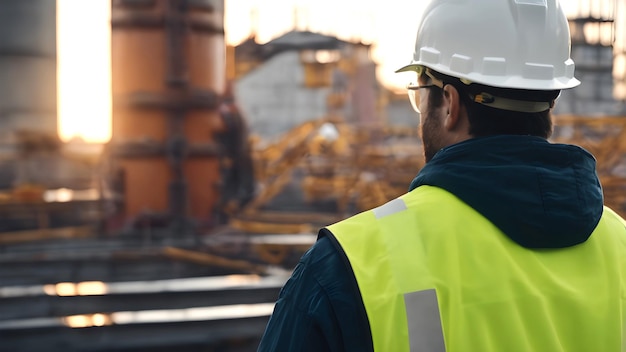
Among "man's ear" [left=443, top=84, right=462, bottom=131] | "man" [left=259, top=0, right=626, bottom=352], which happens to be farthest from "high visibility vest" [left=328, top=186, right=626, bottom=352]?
"man's ear" [left=443, top=84, right=462, bottom=131]

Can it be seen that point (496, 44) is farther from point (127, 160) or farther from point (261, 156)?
point (261, 156)

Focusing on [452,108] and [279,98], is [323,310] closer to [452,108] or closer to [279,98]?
[452,108]

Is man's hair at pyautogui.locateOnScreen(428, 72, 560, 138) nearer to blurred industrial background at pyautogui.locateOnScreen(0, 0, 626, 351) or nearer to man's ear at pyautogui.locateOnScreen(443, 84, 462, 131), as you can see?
man's ear at pyautogui.locateOnScreen(443, 84, 462, 131)

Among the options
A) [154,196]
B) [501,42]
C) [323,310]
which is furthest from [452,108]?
[154,196]

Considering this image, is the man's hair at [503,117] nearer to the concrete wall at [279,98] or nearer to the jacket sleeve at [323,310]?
the jacket sleeve at [323,310]

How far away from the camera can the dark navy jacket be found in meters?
1.57

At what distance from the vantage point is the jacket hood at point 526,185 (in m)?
1.68

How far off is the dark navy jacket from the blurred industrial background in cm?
467

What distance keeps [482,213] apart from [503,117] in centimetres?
25

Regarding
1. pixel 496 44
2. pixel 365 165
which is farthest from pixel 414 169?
pixel 496 44

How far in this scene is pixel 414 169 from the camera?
1817 cm

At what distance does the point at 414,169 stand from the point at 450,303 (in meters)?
16.7

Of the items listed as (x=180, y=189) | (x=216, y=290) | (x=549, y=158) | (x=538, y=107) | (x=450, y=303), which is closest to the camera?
(x=450, y=303)

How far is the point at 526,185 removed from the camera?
66.1 inches
